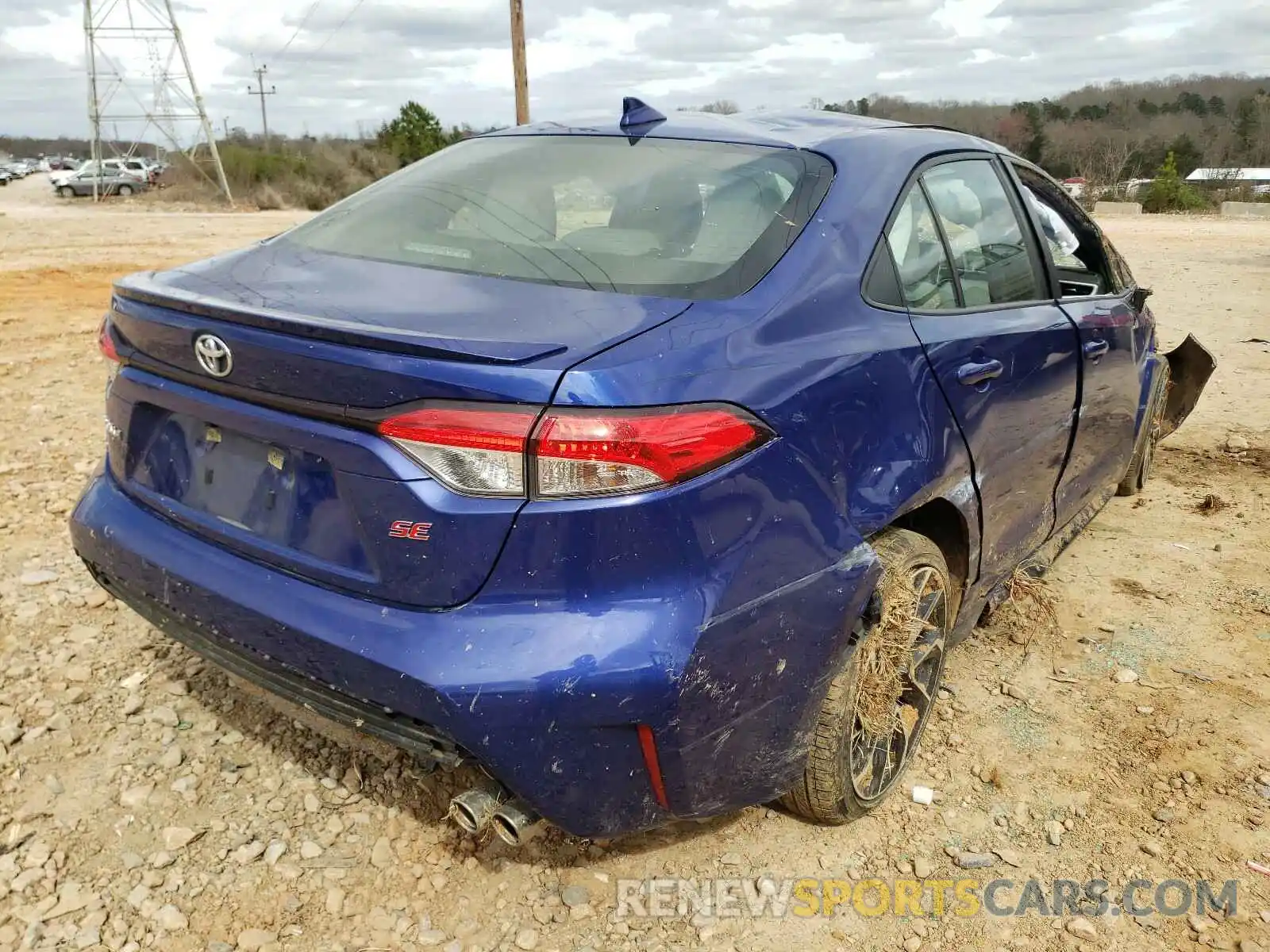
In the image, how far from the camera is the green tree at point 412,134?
47.9 metres

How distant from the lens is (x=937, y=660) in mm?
2857

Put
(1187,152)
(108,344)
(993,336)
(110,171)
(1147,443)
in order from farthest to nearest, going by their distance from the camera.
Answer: (1187,152)
(110,171)
(1147,443)
(993,336)
(108,344)

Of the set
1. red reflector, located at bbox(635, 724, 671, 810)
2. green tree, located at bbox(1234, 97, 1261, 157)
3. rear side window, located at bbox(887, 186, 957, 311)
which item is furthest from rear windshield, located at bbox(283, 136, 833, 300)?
green tree, located at bbox(1234, 97, 1261, 157)

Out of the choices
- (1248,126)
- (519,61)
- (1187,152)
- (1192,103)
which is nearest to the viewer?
(519,61)

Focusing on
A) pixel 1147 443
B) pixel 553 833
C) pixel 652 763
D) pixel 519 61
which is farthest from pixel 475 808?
pixel 519 61

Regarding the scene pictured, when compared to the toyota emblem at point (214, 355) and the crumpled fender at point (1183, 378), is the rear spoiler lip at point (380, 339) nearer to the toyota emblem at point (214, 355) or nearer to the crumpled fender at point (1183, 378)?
the toyota emblem at point (214, 355)

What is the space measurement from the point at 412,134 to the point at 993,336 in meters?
49.8

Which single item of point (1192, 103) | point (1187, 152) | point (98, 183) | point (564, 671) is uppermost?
point (1192, 103)

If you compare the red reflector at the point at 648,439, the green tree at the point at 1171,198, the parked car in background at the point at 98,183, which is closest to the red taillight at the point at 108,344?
the red reflector at the point at 648,439

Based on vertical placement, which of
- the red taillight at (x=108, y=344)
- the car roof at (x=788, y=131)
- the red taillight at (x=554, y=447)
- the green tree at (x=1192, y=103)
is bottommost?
the red taillight at (x=554, y=447)

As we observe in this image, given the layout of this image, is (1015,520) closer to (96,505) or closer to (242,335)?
(242,335)

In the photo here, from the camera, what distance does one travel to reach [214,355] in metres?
2.07

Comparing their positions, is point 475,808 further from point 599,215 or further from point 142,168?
point 142,168

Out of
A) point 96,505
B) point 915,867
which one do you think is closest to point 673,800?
point 915,867
